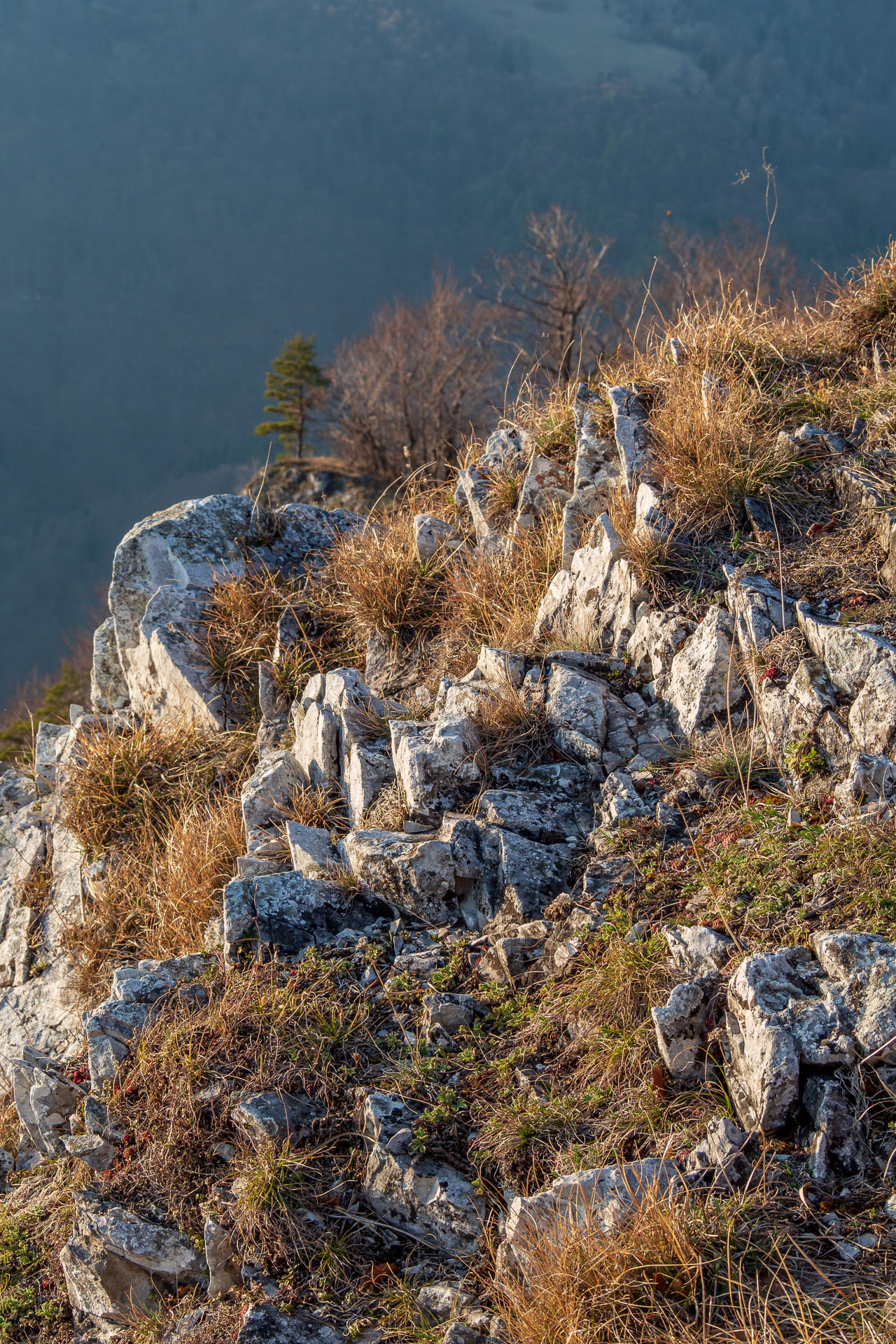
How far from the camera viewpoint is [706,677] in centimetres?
443

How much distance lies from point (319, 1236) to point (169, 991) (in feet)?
4.99

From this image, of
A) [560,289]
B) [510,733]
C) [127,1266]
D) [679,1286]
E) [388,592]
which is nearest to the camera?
[679,1286]

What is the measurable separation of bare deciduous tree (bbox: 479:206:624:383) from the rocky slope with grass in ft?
99.5

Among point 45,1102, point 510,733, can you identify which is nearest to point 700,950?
point 510,733

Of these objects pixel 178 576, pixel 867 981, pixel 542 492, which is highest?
pixel 178 576

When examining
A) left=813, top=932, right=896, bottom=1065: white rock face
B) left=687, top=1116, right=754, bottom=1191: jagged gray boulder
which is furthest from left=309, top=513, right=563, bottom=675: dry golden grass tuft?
left=687, top=1116, right=754, bottom=1191: jagged gray boulder

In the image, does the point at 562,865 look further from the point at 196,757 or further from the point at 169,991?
the point at 196,757

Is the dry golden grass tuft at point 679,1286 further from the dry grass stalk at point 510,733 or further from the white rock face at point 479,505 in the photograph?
the white rock face at point 479,505

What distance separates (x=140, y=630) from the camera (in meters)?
7.54

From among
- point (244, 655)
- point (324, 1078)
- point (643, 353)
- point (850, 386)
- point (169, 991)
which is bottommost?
point (324, 1078)

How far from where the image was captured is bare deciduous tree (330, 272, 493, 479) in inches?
1571

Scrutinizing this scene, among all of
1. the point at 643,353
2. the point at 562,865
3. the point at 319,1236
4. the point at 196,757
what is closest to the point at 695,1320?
the point at 319,1236

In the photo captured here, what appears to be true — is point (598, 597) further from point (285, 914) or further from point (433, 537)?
point (285, 914)

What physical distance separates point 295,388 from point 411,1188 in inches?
1783
